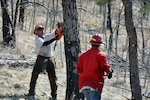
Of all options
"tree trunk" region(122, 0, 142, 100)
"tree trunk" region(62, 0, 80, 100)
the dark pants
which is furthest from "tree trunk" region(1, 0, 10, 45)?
"tree trunk" region(122, 0, 142, 100)

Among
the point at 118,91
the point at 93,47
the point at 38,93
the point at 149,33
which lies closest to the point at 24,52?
the point at 118,91

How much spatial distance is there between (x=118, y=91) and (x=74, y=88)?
448cm

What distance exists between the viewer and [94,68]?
6262mm

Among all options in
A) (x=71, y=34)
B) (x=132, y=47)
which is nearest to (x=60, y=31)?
(x=71, y=34)

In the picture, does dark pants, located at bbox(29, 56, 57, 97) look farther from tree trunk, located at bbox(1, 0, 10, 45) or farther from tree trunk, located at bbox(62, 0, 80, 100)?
tree trunk, located at bbox(1, 0, 10, 45)

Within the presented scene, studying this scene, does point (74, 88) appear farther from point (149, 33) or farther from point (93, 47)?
point (149, 33)

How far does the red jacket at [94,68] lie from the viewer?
20.3ft

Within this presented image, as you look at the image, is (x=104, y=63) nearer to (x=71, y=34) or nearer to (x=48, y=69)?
(x=71, y=34)

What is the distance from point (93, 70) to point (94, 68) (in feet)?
0.13

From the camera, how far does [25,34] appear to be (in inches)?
734

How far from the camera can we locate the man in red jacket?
6.21 metres

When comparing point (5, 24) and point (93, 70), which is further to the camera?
point (5, 24)

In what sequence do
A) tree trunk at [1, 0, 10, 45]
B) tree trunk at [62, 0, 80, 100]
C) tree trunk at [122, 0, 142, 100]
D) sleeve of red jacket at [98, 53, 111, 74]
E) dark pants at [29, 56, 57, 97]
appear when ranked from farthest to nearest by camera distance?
1. tree trunk at [1, 0, 10, 45]
2. dark pants at [29, 56, 57, 97]
3. tree trunk at [62, 0, 80, 100]
4. tree trunk at [122, 0, 142, 100]
5. sleeve of red jacket at [98, 53, 111, 74]

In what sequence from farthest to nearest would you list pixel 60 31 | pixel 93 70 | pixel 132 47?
pixel 60 31
pixel 132 47
pixel 93 70
